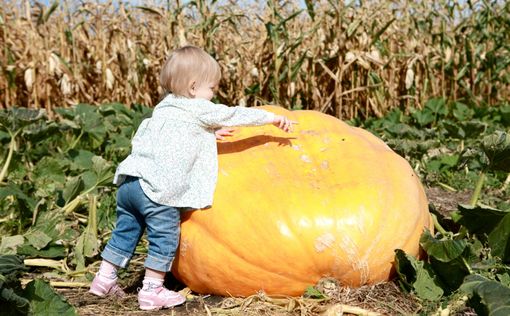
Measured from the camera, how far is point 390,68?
9.08m

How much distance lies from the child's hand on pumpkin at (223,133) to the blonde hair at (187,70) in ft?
0.82

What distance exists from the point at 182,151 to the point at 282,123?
0.46 metres

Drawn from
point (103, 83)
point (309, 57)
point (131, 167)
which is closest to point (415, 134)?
point (309, 57)

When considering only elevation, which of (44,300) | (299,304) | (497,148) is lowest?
(299,304)

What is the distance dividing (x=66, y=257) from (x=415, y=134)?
137 inches

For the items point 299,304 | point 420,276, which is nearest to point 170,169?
point 299,304

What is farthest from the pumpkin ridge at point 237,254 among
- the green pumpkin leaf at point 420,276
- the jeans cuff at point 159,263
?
the green pumpkin leaf at point 420,276

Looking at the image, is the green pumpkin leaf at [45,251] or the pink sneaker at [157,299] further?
the green pumpkin leaf at [45,251]

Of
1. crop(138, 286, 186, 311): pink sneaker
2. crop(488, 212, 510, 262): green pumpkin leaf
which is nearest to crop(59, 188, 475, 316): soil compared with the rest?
crop(138, 286, 186, 311): pink sneaker

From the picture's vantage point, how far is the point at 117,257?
3000mm

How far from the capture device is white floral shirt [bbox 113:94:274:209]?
2.83 meters

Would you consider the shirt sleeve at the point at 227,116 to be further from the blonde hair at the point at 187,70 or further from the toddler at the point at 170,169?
the blonde hair at the point at 187,70

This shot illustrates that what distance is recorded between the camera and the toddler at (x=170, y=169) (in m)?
2.84

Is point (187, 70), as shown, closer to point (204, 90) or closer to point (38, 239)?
point (204, 90)
